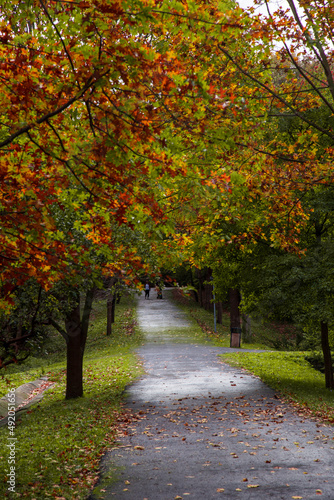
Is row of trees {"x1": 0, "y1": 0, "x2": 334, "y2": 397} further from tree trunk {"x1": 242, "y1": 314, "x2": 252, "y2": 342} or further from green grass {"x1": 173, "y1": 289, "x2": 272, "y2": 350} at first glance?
tree trunk {"x1": 242, "y1": 314, "x2": 252, "y2": 342}

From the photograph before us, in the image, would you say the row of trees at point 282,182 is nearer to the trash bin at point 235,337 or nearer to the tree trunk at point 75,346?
the tree trunk at point 75,346

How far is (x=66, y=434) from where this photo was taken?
29.7 feet

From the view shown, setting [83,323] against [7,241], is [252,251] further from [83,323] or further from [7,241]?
[7,241]

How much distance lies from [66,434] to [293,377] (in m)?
10.5

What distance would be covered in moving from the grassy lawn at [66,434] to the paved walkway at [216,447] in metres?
0.41

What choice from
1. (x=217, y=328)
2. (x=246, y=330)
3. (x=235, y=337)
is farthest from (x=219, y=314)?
(x=235, y=337)

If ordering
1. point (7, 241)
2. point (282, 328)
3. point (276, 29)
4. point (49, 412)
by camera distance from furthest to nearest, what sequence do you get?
point (282, 328), point (49, 412), point (276, 29), point (7, 241)

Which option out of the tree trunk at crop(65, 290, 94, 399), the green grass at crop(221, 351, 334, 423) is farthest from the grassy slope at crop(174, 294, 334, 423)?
the tree trunk at crop(65, 290, 94, 399)

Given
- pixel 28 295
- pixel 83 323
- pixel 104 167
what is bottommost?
pixel 83 323

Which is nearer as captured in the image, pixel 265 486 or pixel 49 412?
pixel 265 486

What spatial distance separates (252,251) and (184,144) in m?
9.08

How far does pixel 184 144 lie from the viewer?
6.42 meters

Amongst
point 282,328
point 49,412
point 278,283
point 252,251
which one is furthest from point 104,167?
point 282,328

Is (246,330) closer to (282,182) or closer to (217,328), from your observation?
(217,328)
